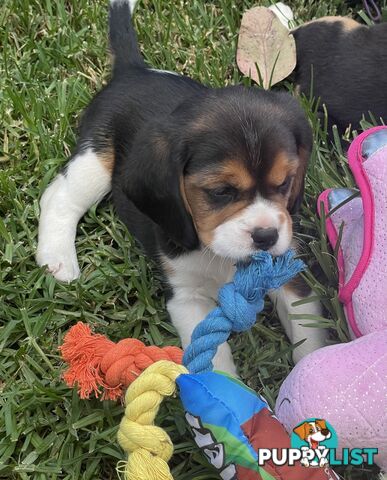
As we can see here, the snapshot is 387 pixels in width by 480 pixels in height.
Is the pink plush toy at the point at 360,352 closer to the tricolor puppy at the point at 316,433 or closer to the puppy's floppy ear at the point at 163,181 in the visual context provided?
the tricolor puppy at the point at 316,433

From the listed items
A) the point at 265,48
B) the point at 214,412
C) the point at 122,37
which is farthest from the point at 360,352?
the point at 265,48

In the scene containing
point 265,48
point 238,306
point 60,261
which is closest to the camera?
point 238,306

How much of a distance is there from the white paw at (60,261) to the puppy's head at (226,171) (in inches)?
24.0

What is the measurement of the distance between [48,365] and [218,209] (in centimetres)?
93

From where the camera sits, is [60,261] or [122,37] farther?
[122,37]

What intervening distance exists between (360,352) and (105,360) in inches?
33.1

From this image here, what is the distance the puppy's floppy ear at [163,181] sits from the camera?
2627 millimetres

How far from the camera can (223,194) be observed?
256 centimetres

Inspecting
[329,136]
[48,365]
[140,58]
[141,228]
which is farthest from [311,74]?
[48,365]

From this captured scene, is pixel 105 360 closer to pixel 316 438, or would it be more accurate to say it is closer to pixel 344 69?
pixel 316 438

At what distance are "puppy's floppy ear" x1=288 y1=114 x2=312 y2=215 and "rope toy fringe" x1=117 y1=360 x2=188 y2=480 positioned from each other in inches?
38.7

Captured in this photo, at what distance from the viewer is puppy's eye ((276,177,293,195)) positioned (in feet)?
8.62

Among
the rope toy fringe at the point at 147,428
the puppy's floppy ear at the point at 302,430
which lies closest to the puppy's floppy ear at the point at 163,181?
the rope toy fringe at the point at 147,428

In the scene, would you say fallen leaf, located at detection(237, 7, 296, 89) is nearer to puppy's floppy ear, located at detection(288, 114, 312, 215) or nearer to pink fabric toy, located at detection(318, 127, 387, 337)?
puppy's floppy ear, located at detection(288, 114, 312, 215)
